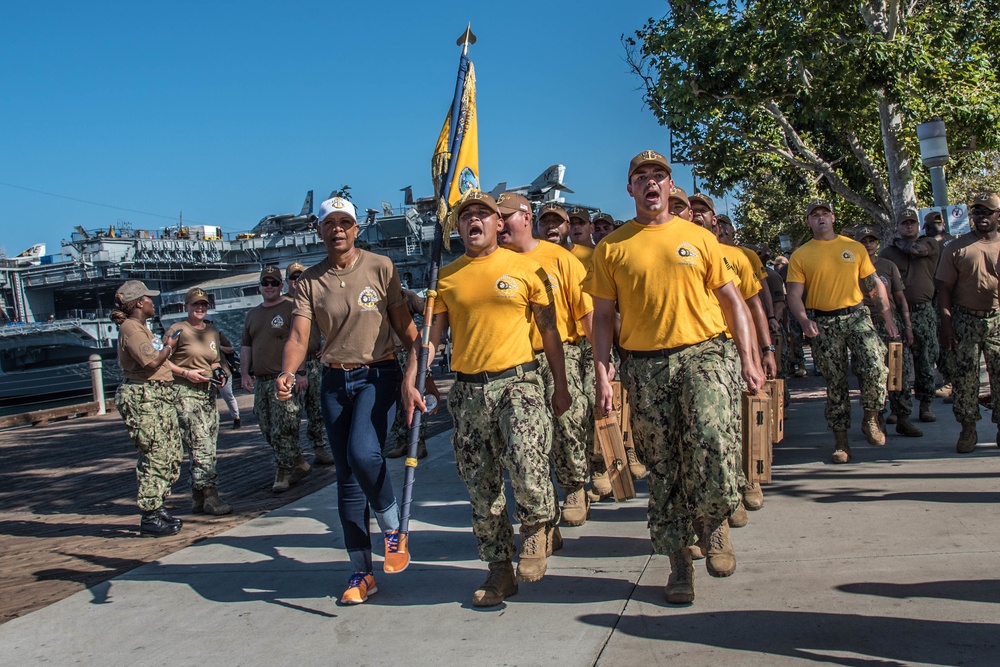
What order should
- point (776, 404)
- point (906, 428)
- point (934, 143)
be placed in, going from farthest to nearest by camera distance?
point (934, 143) < point (906, 428) < point (776, 404)

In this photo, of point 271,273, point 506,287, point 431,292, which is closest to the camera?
point 506,287

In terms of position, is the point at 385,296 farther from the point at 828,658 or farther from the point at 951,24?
the point at 951,24

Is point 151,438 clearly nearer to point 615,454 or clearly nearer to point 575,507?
point 575,507

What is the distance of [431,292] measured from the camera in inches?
184

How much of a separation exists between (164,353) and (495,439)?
3.48m

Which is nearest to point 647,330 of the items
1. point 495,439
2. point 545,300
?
point 545,300

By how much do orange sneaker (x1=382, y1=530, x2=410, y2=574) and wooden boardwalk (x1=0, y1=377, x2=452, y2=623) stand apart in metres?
2.09

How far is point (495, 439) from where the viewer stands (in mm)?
4418

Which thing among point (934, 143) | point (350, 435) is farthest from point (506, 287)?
point (934, 143)

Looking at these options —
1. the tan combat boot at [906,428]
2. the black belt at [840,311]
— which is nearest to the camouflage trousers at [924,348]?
the tan combat boot at [906,428]

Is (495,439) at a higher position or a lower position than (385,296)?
lower

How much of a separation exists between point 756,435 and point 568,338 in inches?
54.1

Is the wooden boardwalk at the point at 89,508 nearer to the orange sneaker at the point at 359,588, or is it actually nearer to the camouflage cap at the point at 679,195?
the orange sneaker at the point at 359,588

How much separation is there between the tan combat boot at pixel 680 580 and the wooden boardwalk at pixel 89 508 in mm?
3474
